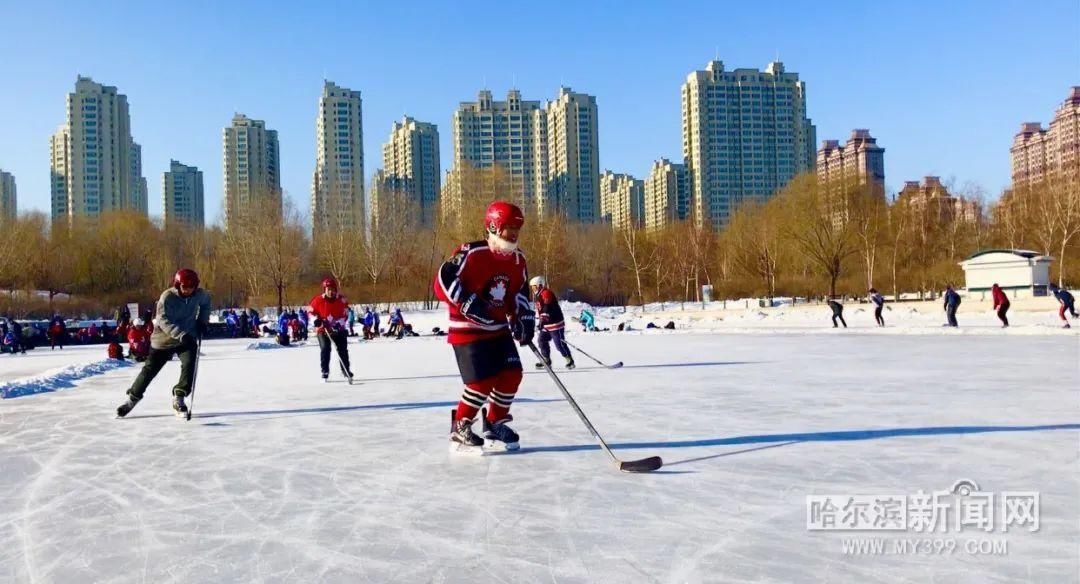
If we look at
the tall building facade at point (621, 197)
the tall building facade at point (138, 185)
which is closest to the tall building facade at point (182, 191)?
the tall building facade at point (138, 185)

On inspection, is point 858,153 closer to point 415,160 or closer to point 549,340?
point 415,160

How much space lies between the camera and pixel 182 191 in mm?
110812

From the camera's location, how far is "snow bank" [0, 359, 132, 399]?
31.1 ft

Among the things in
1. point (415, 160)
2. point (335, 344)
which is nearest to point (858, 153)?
point (415, 160)

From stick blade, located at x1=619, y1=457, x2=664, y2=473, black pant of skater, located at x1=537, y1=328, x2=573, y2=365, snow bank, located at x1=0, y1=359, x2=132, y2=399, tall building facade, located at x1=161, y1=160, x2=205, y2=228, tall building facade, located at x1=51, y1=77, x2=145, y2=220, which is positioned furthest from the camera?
tall building facade, located at x1=161, y1=160, x2=205, y2=228

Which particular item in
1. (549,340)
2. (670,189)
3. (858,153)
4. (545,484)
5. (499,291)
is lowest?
(545,484)

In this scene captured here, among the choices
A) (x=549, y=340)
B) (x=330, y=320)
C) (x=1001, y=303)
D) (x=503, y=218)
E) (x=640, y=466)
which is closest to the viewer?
(x=640, y=466)

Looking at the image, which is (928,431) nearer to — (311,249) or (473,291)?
(473,291)

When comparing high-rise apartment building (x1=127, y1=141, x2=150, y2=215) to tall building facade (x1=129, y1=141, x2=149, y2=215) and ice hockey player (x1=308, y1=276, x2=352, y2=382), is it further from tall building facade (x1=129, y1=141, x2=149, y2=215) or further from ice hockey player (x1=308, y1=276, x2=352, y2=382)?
ice hockey player (x1=308, y1=276, x2=352, y2=382)

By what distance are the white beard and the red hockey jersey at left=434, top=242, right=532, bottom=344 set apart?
31 mm

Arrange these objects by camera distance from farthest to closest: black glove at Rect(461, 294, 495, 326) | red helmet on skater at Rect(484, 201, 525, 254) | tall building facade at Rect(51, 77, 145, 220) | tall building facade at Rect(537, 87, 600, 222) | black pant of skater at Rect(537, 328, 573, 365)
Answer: tall building facade at Rect(537, 87, 600, 222), tall building facade at Rect(51, 77, 145, 220), black pant of skater at Rect(537, 328, 573, 365), red helmet on skater at Rect(484, 201, 525, 254), black glove at Rect(461, 294, 495, 326)

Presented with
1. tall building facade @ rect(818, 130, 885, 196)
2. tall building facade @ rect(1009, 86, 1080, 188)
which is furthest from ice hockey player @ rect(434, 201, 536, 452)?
tall building facade @ rect(818, 130, 885, 196)

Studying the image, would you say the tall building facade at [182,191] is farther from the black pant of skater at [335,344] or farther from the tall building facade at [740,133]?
the black pant of skater at [335,344]

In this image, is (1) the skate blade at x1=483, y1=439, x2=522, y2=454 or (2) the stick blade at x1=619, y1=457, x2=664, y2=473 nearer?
(2) the stick blade at x1=619, y1=457, x2=664, y2=473
